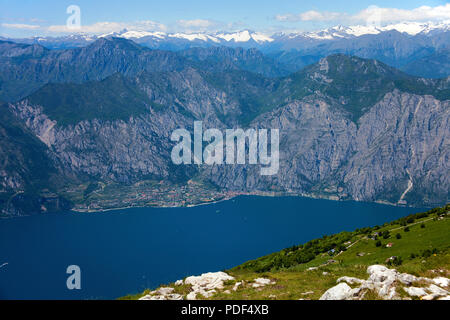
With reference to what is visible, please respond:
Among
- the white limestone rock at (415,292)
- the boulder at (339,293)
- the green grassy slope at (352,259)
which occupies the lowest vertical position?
the green grassy slope at (352,259)

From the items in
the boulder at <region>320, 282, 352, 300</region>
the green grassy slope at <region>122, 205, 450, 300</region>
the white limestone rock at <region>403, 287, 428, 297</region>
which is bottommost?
the green grassy slope at <region>122, 205, 450, 300</region>

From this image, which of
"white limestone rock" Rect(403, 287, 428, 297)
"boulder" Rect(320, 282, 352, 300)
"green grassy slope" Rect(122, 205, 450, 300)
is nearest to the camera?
"white limestone rock" Rect(403, 287, 428, 297)

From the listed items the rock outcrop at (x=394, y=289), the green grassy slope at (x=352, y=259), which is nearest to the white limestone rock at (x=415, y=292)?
the rock outcrop at (x=394, y=289)

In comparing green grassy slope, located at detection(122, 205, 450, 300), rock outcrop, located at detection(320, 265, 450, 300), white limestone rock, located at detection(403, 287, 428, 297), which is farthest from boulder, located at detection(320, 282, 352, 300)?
white limestone rock, located at detection(403, 287, 428, 297)

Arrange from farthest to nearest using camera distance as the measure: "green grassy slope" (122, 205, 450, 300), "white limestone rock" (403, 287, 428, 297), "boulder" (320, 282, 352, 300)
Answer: "green grassy slope" (122, 205, 450, 300), "boulder" (320, 282, 352, 300), "white limestone rock" (403, 287, 428, 297)

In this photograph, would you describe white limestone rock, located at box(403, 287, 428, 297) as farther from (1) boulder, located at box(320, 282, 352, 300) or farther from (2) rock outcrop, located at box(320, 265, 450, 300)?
A: (1) boulder, located at box(320, 282, 352, 300)

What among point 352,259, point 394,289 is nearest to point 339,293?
point 394,289

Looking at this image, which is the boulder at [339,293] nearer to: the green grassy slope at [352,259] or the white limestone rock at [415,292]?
the green grassy slope at [352,259]

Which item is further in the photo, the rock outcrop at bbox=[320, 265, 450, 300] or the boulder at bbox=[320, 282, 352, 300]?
the boulder at bbox=[320, 282, 352, 300]

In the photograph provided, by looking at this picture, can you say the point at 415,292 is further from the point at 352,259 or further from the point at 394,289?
the point at 352,259

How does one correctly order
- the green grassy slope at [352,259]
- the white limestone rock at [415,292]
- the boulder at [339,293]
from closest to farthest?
the white limestone rock at [415,292]
the boulder at [339,293]
the green grassy slope at [352,259]
